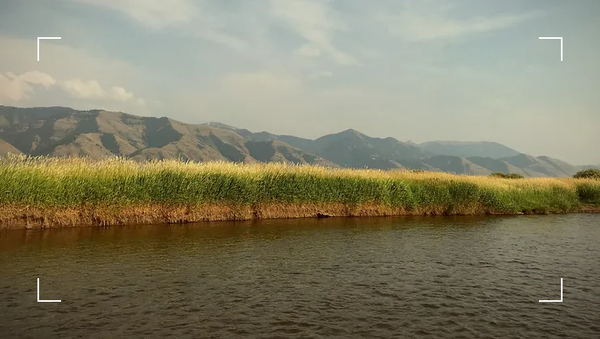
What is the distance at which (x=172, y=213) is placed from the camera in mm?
24312

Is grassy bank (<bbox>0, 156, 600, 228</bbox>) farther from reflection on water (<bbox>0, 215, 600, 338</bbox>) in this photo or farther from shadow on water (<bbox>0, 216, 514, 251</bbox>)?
reflection on water (<bbox>0, 215, 600, 338</bbox>)

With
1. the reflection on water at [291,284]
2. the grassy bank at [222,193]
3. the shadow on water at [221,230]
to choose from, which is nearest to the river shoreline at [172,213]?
the grassy bank at [222,193]

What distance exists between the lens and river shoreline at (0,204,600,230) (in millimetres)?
20516

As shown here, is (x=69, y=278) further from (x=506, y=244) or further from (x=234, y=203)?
(x=506, y=244)

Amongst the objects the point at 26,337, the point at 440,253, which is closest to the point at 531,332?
the point at 440,253

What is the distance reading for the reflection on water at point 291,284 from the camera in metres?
9.25

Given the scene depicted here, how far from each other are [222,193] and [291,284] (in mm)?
14668

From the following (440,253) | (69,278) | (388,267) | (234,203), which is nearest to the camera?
(69,278)

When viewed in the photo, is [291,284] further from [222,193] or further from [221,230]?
A: [222,193]

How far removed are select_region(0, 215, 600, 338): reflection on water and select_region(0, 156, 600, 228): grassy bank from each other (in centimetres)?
162

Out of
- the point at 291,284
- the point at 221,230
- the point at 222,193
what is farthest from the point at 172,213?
the point at 291,284

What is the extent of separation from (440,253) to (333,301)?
858 centimetres

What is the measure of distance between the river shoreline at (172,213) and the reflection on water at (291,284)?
1048 mm

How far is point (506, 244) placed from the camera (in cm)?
2012
